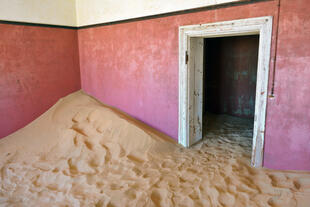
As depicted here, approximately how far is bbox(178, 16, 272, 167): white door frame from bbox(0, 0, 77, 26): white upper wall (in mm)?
2957

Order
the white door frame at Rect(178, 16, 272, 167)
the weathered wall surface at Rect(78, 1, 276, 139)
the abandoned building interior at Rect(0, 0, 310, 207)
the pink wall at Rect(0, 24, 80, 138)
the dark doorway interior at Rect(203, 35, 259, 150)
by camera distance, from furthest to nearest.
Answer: the dark doorway interior at Rect(203, 35, 259, 150) < the pink wall at Rect(0, 24, 80, 138) < the weathered wall surface at Rect(78, 1, 276, 139) < the white door frame at Rect(178, 16, 272, 167) < the abandoned building interior at Rect(0, 0, 310, 207)

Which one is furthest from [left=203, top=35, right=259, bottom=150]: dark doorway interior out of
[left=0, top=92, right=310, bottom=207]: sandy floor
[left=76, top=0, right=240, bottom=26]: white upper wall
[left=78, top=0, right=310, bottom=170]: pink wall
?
[left=76, top=0, right=240, bottom=26]: white upper wall

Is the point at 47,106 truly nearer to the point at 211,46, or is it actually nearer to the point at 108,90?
the point at 108,90

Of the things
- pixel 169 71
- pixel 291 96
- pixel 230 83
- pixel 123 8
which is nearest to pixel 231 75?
pixel 230 83

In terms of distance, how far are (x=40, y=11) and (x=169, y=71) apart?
303 cm

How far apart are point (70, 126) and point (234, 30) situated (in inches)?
129

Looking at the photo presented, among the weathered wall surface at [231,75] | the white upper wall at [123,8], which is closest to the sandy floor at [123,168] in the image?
the weathered wall surface at [231,75]

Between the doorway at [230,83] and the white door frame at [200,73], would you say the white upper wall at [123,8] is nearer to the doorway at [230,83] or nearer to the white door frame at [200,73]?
the white door frame at [200,73]

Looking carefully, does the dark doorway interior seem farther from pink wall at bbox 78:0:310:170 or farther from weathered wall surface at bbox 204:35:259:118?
pink wall at bbox 78:0:310:170

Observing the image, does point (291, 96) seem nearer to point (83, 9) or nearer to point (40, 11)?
point (83, 9)

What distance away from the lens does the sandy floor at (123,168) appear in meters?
2.64

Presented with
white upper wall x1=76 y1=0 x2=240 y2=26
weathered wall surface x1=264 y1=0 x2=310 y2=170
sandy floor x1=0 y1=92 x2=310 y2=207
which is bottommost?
sandy floor x1=0 y1=92 x2=310 y2=207

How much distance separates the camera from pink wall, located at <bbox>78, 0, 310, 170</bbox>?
272 cm

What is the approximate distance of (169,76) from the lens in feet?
12.8
